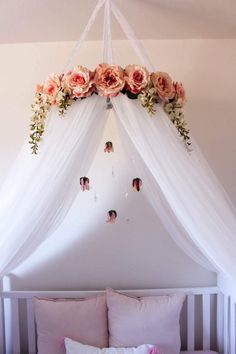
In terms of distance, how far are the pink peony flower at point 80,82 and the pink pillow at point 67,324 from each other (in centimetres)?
155

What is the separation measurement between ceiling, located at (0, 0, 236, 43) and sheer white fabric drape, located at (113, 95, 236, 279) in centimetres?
87

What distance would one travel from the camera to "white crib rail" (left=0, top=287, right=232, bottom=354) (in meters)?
2.34

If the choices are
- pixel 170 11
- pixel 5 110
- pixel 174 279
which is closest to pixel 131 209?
pixel 174 279

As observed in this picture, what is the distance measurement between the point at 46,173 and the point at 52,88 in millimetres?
444

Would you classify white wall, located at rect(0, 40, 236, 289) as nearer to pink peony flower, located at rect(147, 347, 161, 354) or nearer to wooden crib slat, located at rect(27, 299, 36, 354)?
wooden crib slat, located at rect(27, 299, 36, 354)

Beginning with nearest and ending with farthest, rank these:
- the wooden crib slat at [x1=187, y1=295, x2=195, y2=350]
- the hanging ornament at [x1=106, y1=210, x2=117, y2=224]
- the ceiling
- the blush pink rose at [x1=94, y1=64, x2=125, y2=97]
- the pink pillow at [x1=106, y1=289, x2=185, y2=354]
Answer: the blush pink rose at [x1=94, y1=64, x2=125, y2=97], the ceiling, the pink pillow at [x1=106, y1=289, x2=185, y2=354], the hanging ornament at [x1=106, y1=210, x2=117, y2=224], the wooden crib slat at [x1=187, y1=295, x2=195, y2=350]

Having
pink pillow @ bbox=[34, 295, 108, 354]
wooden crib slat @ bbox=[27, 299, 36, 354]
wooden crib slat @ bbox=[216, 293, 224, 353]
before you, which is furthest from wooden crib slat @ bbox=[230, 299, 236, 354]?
wooden crib slat @ bbox=[27, 299, 36, 354]

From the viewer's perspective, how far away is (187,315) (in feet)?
7.92

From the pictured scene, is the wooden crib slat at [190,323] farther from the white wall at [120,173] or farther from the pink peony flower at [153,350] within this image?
the pink peony flower at [153,350]

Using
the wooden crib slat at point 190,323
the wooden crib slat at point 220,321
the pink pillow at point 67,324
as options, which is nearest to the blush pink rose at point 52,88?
the pink pillow at point 67,324

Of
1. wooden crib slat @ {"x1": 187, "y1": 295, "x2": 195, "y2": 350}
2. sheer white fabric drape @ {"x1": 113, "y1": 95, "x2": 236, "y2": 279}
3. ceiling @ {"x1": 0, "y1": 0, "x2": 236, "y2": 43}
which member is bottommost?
wooden crib slat @ {"x1": 187, "y1": 295, "x2": 195, "y2": 350}

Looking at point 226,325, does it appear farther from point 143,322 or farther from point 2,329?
point 2,329

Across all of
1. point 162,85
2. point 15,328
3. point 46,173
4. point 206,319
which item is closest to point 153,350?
point 206,319

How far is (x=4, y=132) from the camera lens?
2.42m
